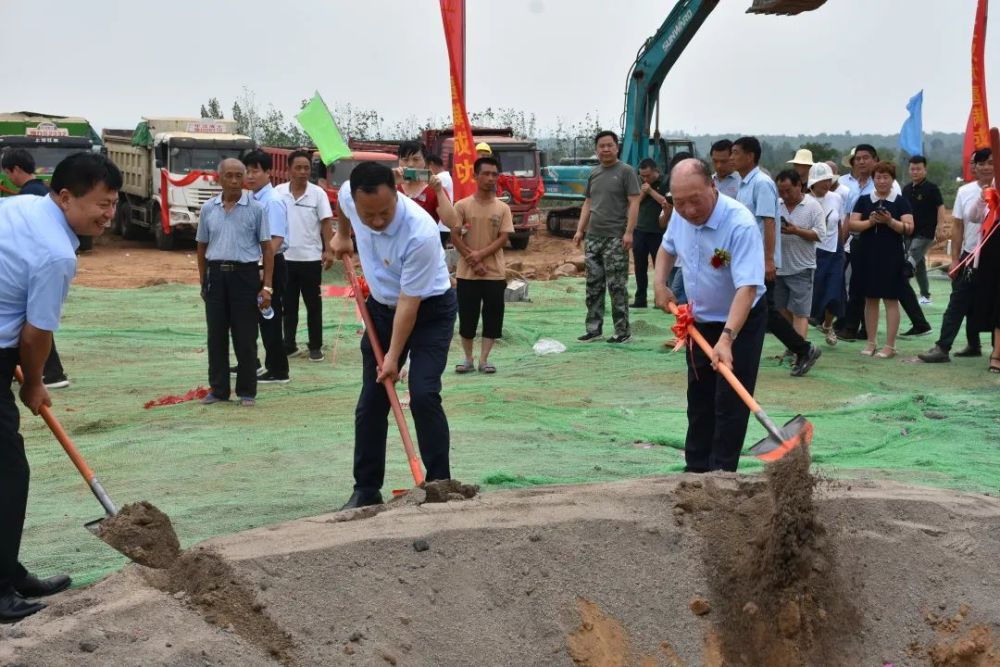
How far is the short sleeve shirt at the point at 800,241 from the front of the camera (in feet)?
30.2

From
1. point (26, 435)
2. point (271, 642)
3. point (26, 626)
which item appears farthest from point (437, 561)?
point (26, 435)

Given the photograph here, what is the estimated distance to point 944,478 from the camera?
570 centimetres

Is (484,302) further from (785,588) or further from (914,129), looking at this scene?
(914,129)

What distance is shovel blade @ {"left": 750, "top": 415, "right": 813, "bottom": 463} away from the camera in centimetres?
511

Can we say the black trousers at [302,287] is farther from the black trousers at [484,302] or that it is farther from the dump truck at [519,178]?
the dump truck at [519,178]

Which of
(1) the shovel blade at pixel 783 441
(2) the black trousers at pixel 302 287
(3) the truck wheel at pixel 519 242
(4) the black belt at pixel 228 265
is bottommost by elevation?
(3) the truck wheel at pixel 519 242

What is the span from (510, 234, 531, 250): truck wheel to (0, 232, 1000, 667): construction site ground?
16.9 meters

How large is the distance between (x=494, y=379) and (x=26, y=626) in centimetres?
531

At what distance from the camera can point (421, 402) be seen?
16.6 feet

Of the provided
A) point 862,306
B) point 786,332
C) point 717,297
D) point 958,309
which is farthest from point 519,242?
point 717,297

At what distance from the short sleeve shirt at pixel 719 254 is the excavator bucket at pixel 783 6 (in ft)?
32.1

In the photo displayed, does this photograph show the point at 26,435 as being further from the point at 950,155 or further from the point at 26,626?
the point at 950,155

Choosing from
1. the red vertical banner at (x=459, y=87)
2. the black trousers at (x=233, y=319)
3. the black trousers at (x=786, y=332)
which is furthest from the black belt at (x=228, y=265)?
the red vertical banner at (x=459, y=87)

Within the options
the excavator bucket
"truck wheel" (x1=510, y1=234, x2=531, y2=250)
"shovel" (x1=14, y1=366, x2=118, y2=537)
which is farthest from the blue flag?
"shovel" (x1=14, y1=366, x2=118, y2=537)
